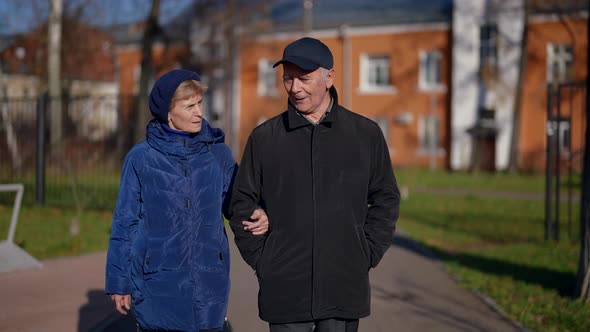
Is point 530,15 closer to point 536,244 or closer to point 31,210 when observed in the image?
point 536,244

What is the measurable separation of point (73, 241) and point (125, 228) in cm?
755

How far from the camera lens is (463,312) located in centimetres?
688

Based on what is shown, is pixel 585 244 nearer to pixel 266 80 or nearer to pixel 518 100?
pixel 518 100

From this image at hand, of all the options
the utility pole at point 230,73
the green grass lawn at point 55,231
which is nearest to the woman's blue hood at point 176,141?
the green grass lawn at point 55,231

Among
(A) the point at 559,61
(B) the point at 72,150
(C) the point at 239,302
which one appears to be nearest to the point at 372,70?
(A) the point at 559,61

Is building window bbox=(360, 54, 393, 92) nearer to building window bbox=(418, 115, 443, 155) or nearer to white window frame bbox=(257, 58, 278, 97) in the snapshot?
building window bbox=(418, 115, 443, 155)

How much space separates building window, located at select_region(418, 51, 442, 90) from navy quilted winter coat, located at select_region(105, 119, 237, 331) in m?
34.5

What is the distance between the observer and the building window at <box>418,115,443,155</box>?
37094 millimetres

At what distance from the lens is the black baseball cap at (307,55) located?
337 cm

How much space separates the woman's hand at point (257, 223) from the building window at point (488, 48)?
33329mm

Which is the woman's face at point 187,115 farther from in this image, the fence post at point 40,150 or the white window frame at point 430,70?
the white window frame at point 430,70

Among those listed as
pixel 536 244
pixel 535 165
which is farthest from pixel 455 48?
pixel 536 244

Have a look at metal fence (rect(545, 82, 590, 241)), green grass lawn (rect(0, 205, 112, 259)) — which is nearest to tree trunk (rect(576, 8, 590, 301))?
metal fence (rect(545, 82, 590, 241))

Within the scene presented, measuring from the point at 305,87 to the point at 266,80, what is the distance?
38856 millimetres
